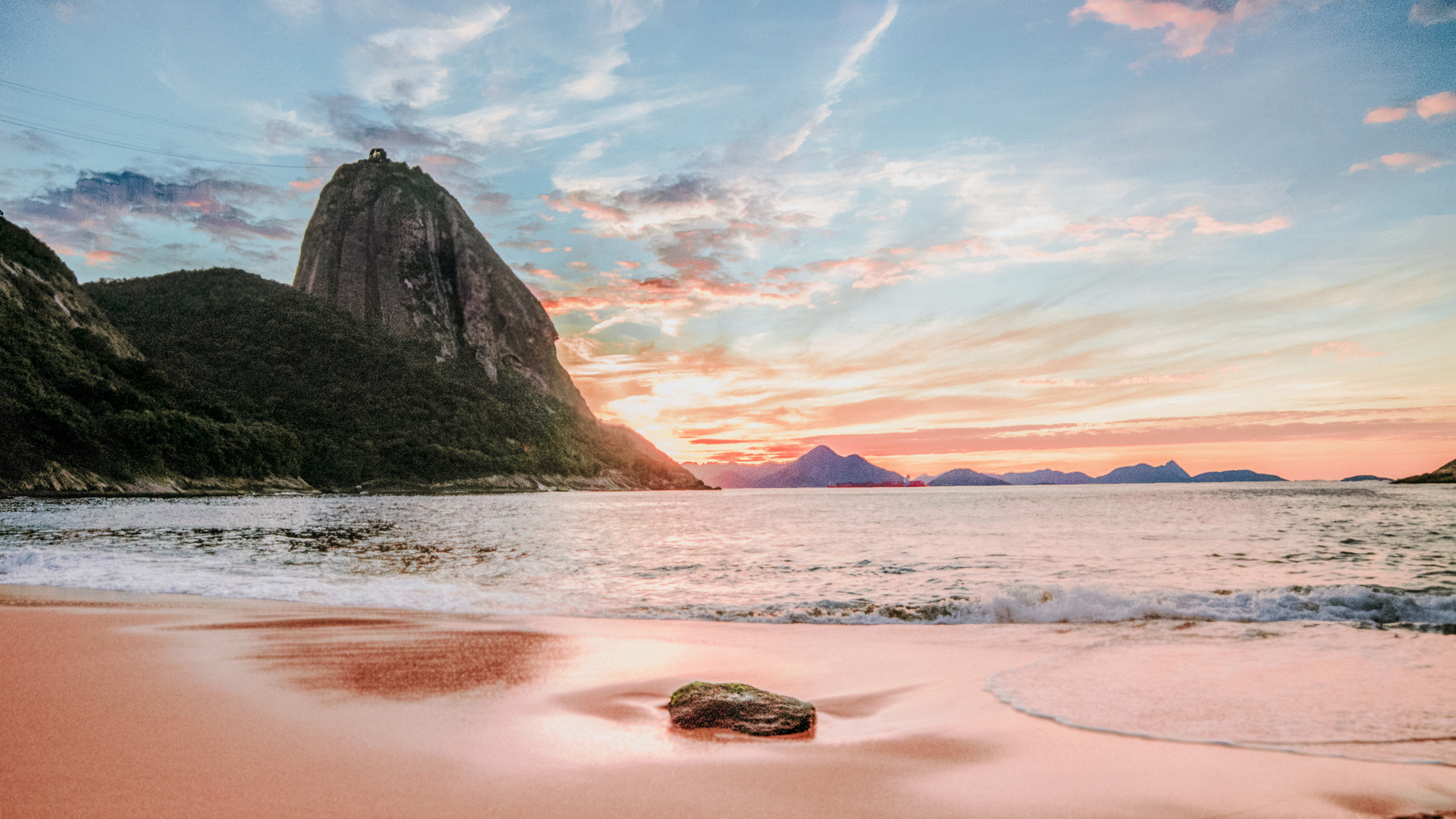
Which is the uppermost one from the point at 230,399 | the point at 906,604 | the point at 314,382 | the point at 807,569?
the point at 314,382

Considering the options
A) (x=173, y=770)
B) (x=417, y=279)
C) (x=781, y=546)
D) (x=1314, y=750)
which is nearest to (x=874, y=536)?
(x=781, y=546)

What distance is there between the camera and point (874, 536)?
27.0 m

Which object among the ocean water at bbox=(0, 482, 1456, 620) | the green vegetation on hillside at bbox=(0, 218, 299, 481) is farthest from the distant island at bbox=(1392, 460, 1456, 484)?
the green vegetation on hillside at bbox=(0, 218, 299, 481)

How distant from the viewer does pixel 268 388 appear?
A: 421 ft

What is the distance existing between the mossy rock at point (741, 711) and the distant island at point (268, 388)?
9256 cm

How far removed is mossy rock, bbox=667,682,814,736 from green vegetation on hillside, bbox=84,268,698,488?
127411mm

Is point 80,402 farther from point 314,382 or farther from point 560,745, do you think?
point 560,745

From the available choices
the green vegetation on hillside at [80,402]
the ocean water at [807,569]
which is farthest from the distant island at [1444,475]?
the green vegetation on hillside at [80,402]

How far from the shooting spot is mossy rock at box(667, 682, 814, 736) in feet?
15.1

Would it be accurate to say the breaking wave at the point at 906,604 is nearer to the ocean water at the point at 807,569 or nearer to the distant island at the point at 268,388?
the ocean water at the point at 807,569

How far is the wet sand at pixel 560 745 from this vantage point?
11.1 feet

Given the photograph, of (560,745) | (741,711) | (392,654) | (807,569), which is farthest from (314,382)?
(741,711)

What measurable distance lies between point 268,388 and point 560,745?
15005 cm

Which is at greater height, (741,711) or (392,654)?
(741,711)
